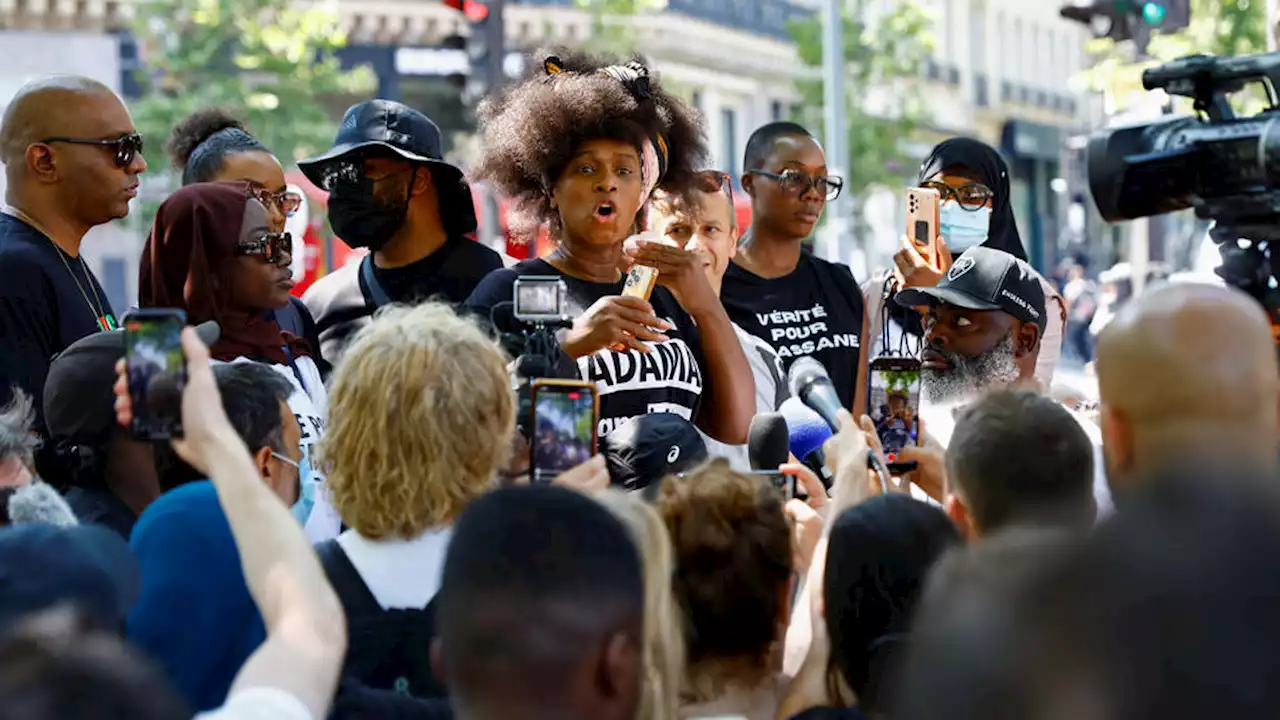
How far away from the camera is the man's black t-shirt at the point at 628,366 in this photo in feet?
16.7

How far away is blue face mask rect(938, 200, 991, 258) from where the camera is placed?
6.81m

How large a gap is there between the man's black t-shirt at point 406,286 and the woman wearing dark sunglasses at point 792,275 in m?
0.96

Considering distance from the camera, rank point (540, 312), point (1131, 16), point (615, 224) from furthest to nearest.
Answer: point (1131, 16)
point (615, 224)
point (540, 312)

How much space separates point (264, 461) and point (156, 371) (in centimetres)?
69

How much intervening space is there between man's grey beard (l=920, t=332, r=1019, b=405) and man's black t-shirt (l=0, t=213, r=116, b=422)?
2407mm

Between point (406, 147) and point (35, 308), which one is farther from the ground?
point (406, 147)

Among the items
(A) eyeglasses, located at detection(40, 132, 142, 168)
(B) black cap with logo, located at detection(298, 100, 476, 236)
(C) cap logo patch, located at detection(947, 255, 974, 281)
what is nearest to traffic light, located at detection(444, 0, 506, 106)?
(B) black cap with logo, located at detection(298, 100, 476, 236)

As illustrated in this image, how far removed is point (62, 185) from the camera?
215 inches

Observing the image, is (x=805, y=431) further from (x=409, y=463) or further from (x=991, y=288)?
(x=409, y=463)

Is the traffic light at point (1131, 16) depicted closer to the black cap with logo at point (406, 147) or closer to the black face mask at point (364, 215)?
the black cap with logo at point (406, 147)

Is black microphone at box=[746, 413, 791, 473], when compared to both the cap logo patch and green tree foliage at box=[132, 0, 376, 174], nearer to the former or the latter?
the cap logo patch

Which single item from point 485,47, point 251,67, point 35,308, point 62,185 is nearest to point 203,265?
point 35,308

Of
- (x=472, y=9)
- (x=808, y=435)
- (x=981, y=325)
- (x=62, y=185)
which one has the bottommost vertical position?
(x=808, y=435)

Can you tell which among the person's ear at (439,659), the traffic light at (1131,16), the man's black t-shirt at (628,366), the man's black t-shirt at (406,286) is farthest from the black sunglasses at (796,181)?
the traffic light at (1131,16)
